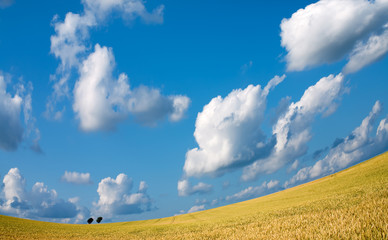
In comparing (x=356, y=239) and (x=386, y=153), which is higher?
(x=356, y=239)

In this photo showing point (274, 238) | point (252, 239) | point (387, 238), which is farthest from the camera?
Answer: point (252, 239)

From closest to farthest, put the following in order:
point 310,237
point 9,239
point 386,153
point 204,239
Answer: point 310,237 < point 204,239 < point 9,239 < point 386,153

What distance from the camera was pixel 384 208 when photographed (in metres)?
7.64

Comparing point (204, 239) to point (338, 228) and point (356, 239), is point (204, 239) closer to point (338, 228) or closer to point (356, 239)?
point (338, 228)

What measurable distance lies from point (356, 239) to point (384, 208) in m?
4.48

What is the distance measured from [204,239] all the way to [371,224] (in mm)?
7527

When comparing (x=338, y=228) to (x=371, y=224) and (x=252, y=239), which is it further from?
(x=252, y=239)

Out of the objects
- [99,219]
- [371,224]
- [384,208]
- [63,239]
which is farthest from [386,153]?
[99,219]

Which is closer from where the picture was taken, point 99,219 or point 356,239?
point 356,239

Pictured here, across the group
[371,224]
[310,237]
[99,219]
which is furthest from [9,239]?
[99,219]

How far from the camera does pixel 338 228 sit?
20.1ft

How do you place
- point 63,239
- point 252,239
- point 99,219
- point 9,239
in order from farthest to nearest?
point 99,219 → point 63,239 → point 9,239 → point 252,239

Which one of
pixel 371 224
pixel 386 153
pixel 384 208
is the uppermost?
pixel 371 224

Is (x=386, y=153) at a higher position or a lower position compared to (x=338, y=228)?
lower
